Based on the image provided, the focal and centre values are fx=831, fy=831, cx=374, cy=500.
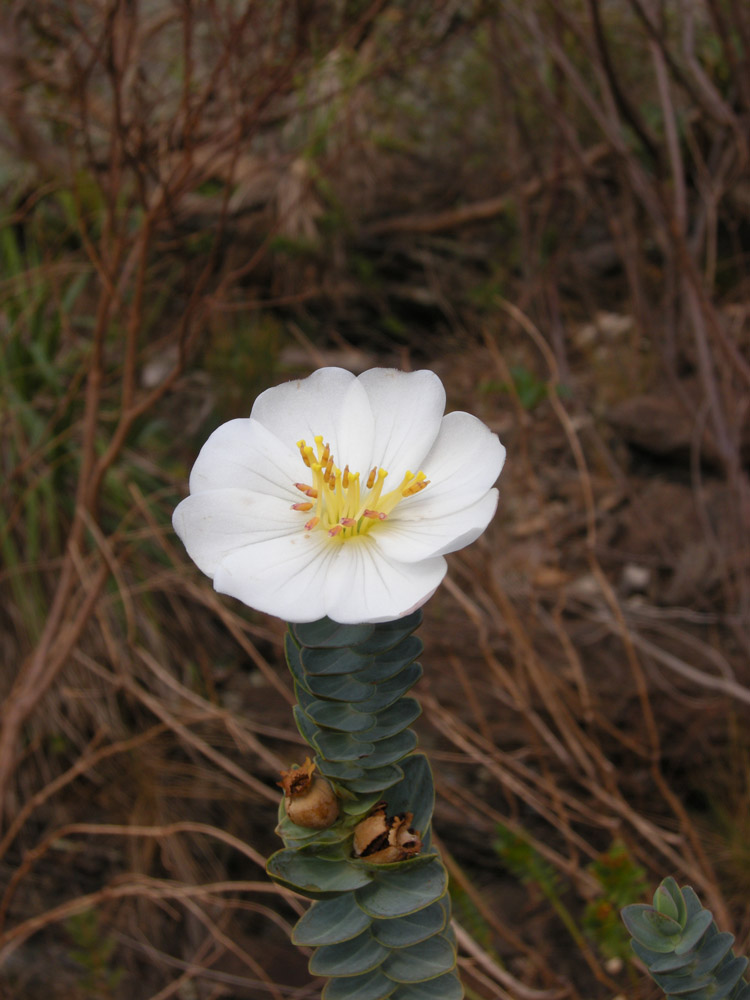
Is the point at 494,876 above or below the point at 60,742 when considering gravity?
below

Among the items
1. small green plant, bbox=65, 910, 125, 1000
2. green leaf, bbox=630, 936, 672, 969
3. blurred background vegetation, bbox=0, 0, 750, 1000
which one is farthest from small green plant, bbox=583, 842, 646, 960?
small green plant, bbox=65, 910, 125, 1000

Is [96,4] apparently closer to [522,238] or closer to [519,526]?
[522,238]

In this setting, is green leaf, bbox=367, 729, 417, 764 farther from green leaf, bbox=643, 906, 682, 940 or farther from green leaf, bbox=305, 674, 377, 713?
green leaf, bbox=643, 906, 682, 940

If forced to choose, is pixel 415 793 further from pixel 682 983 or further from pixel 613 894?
pixel 613 894

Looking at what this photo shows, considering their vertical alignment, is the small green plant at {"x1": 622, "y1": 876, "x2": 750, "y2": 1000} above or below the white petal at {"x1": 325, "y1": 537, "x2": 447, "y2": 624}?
below

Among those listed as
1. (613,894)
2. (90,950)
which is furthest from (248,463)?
(90,950)

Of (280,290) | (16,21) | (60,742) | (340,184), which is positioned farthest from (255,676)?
(16,21)
